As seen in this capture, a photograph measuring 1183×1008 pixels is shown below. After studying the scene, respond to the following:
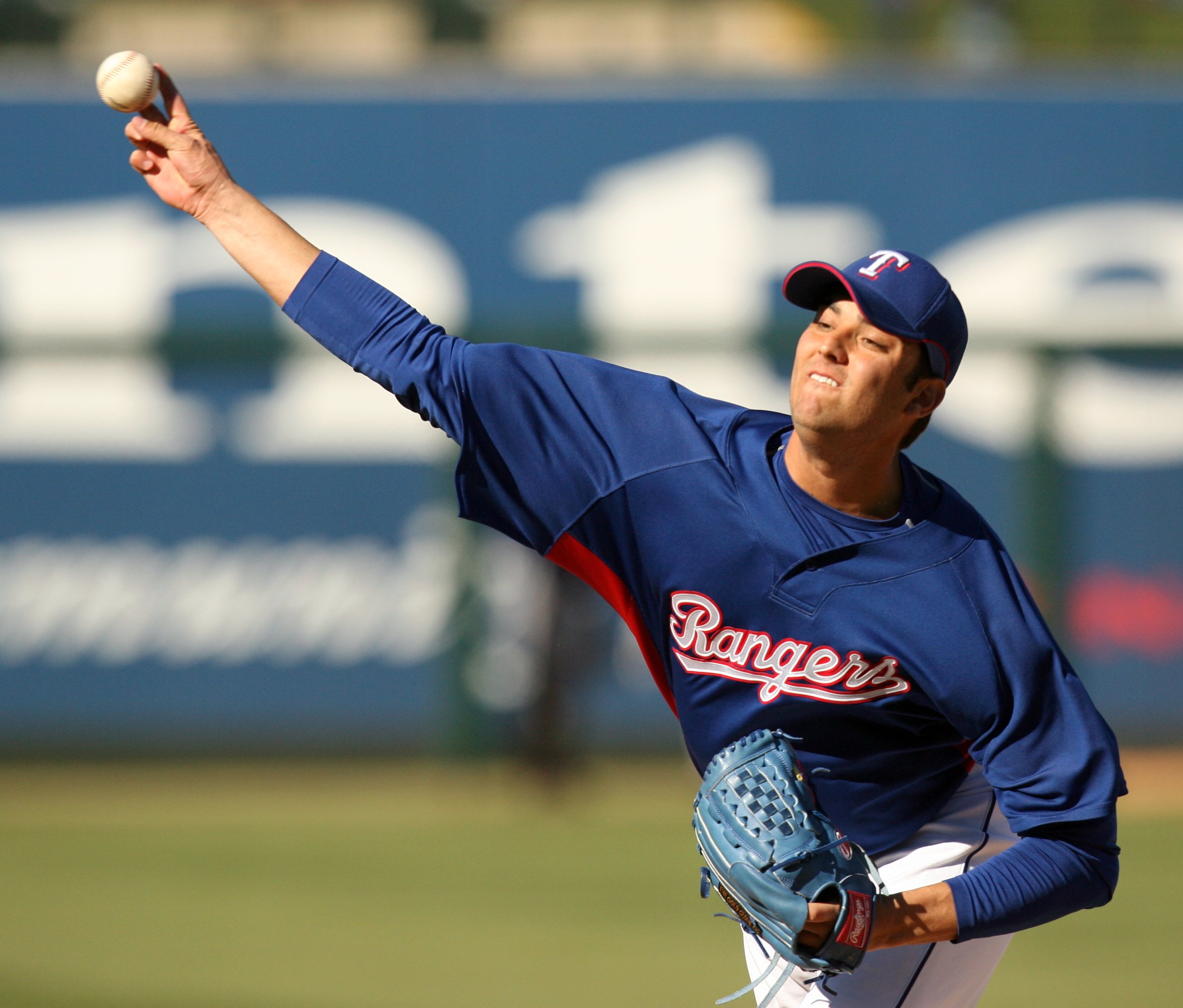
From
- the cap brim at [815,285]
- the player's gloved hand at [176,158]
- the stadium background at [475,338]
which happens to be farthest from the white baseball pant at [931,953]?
the stadium background at [475,338]

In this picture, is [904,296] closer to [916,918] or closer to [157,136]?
[916,918]

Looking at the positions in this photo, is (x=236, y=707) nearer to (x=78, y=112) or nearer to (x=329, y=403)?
(x=329, y=403)

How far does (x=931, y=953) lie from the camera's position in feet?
8.93

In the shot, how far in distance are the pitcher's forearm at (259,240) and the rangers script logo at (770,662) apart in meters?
0.85

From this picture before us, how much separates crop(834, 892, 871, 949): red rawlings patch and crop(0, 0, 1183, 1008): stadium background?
4108 millimetres

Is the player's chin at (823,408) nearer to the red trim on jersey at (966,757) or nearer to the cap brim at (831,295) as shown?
the cap brim at (831,295)

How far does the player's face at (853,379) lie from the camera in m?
2.57

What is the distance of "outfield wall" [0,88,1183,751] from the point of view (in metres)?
7.90

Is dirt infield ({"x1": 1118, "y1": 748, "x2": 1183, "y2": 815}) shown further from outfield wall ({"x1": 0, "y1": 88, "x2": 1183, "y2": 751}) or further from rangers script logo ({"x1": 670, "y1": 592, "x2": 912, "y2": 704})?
rangers script logo ({"x1": 670, "y1": 592, "x2": 912, "y2": 704})

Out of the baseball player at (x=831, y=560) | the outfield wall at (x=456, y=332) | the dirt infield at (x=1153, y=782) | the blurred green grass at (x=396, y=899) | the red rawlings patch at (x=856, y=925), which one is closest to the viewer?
the red rawlings patch at (x=856, y=925)

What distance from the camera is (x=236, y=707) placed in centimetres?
804

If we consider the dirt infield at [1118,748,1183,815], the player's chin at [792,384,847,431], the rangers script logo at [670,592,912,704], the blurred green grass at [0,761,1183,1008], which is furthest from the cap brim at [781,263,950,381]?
the dirt infield at [1118,748,1183,815]

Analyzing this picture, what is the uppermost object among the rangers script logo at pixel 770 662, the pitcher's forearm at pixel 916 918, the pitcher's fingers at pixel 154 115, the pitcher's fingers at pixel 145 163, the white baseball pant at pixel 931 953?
the pitcher's fingers at pixel 154 115

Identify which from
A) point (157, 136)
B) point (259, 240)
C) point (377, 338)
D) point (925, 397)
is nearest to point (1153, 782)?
point (925, 397)
